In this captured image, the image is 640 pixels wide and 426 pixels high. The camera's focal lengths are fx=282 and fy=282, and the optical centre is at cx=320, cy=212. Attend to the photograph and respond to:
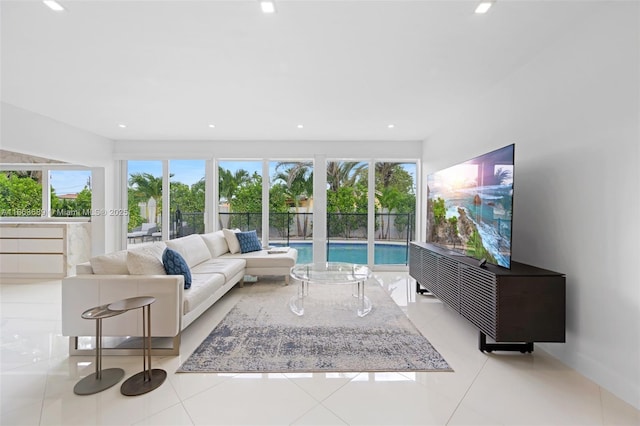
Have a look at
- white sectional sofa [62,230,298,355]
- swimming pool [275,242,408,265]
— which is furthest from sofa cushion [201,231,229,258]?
white sectional sofa [62,230,298,355]

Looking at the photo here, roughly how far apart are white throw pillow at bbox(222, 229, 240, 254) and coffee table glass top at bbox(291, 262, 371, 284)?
4.70ft

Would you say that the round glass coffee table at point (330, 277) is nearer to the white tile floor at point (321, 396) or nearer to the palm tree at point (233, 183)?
the white tile floor at point (321, 396)

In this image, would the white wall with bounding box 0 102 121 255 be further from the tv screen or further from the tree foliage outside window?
the tv screen

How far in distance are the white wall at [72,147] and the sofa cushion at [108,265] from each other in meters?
2.61

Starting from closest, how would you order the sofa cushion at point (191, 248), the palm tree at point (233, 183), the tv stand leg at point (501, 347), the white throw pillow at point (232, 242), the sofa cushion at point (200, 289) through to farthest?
the tv stand leg at point (501, 347) < the sofa cushion at point (200, 289) < the sofa cushion at point (191, 248) < the white throw pillow at point (232, 242) < the palm tree at point (233, 183)

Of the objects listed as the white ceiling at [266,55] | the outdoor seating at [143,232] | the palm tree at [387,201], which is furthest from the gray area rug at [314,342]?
the outdoor seating at [143,232]

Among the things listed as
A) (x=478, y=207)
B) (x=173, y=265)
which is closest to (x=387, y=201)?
(x=478, y=207)

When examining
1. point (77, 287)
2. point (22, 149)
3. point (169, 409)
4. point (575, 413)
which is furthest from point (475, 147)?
point (22, 149)

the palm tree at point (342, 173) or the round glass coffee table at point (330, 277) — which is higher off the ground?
the palm tree at point (342, 173)

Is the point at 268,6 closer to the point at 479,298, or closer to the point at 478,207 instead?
the point at 478,207

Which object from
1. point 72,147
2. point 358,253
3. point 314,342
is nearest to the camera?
point 314,342

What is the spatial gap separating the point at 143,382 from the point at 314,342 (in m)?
1.29

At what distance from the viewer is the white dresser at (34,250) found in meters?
4.61

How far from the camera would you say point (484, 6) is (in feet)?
6.07
